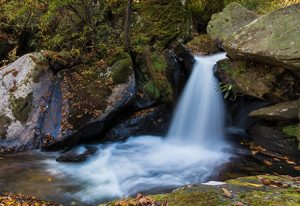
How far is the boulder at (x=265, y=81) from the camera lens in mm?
8297

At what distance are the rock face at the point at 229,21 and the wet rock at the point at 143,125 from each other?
558 cm

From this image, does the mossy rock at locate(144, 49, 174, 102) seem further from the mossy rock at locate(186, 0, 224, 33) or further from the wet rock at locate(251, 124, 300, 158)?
the mossy rock at locate(186, 0, 224, 33)

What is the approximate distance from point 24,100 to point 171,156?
3.93 metres

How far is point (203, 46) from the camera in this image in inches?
549

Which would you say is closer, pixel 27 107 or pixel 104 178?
pixel 104 178

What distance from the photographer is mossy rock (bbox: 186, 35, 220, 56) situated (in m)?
13.5

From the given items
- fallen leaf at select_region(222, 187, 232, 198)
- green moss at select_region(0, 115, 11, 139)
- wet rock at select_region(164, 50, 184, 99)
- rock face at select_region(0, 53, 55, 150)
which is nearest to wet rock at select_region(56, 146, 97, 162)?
rock face at select_region(0, 53, 55, 150)

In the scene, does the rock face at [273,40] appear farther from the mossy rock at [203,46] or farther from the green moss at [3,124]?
the green moss at [3,124]

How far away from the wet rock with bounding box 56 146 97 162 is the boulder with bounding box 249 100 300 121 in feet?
13.8

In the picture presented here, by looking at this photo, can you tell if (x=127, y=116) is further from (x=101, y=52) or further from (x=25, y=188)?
(x=25, y=188)

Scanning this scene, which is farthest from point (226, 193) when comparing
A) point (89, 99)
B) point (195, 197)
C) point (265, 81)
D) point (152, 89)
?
point (152, 89)

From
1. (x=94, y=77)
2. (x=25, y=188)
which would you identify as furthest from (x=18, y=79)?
(x=25, y=188)

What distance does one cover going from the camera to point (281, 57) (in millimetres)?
7270

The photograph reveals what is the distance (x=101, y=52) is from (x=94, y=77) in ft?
3.37
